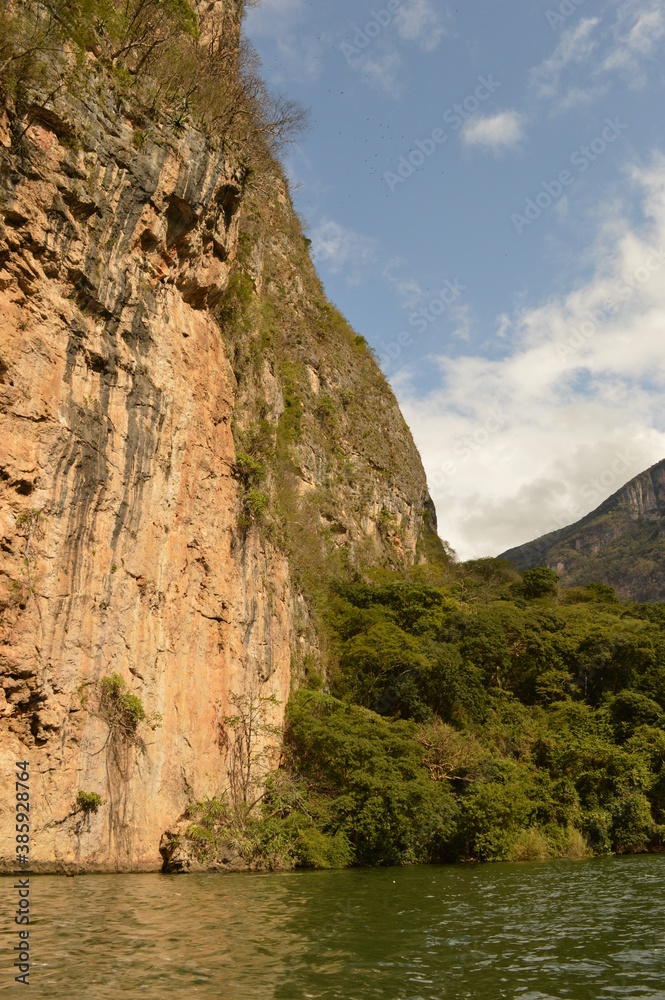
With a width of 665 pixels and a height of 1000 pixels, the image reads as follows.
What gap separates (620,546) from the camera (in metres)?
151

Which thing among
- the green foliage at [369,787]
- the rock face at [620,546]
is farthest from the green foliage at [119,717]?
the rock face at [620,546]

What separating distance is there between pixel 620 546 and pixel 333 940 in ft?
495

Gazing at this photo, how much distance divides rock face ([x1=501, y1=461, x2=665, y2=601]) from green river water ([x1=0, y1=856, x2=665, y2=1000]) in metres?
117

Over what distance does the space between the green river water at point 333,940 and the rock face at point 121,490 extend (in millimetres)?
2965

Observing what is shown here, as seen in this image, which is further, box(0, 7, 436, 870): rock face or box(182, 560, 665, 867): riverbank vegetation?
box(182, 560, 665, 867): riverbank vegetation

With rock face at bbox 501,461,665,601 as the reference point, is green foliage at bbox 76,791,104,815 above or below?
below

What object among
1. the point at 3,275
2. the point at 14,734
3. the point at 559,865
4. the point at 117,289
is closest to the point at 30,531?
the point at 14,734

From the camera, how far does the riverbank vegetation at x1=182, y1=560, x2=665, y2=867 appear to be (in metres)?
25.8

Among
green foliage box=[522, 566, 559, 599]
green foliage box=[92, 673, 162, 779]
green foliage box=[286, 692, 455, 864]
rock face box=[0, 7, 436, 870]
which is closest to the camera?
rock face box=[0, 7, 436, 870]

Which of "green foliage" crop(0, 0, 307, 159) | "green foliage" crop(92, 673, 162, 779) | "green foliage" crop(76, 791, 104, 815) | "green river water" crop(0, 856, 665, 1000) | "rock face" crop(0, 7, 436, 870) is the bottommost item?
"green river water" crop(0, 856, 665, 1000)

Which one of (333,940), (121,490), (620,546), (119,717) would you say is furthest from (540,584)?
(620,546)

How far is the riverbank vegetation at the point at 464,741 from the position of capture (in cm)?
2575

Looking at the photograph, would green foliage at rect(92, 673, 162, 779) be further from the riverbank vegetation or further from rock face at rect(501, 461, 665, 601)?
rock face at rect(501, 461, 665, 601)

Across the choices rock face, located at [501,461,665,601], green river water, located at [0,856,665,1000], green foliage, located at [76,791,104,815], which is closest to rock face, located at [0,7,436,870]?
green foliage, located at [76,791,104,815]
